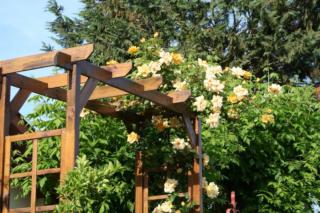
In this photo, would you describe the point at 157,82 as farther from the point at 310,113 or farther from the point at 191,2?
the point at 191,2

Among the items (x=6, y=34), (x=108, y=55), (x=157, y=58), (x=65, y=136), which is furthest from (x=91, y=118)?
(x=108, y=55)

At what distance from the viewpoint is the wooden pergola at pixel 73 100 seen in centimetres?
458

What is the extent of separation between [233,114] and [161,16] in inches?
374

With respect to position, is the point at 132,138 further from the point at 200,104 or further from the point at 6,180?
the point at 6,180

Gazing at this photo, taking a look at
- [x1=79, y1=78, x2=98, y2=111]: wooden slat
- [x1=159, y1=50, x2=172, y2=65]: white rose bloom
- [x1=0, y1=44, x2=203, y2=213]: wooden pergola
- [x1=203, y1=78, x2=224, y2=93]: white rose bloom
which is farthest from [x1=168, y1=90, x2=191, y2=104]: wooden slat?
[x1=79, y1=78, x2=98, y2=111]: wooden slat

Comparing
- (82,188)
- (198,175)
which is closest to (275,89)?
(198,175)

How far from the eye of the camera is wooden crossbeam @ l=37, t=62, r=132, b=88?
499cm

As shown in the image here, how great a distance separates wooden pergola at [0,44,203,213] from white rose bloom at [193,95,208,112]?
11 cm

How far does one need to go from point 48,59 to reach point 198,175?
A: 1.89 metres

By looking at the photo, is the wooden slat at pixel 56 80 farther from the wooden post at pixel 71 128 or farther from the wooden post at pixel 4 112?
the wooden post at pixel 71 128

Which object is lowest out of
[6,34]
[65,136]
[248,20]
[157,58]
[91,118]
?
[65,136]

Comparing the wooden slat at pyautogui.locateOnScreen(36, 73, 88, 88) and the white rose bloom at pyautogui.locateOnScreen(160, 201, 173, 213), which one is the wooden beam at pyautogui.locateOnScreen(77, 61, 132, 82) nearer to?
the wooden slat at pyautogui.locateOnScreen(36, 73, 88, 88)

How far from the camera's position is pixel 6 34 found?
1039 centimetres

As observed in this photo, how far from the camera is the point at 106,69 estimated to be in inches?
198
